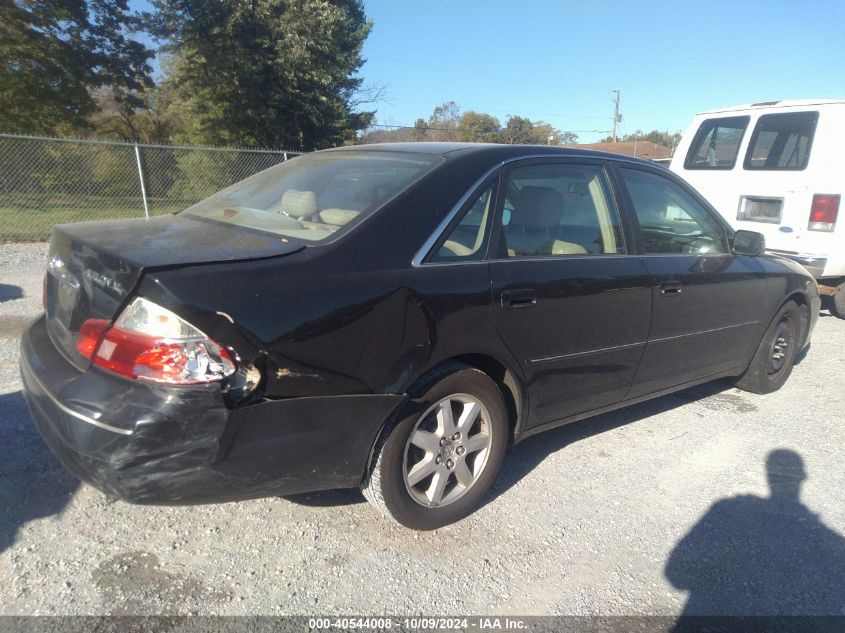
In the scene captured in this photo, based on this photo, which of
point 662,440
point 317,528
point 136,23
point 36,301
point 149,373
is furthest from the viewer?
point 136,23

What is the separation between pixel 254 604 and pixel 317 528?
527 millimetres

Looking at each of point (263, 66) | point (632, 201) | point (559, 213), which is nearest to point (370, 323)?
point (559, 213)

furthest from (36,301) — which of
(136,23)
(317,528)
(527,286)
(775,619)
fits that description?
(136,23)

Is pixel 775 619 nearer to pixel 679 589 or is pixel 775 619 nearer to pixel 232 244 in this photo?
pixel 679 589

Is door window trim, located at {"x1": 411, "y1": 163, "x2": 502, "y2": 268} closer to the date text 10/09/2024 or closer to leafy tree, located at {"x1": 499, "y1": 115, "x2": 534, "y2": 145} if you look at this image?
the date text 10/09/2024

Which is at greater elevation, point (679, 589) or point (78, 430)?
point (78, 430)

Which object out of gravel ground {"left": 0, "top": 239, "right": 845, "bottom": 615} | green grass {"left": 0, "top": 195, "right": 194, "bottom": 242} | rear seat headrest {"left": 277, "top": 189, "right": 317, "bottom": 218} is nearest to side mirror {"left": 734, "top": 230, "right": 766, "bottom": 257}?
gravel ground {"left": 0, "top": 239, "right": 845, "bottom": 615}

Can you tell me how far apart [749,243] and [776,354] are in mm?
1266

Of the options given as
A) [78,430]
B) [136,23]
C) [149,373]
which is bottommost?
[78,430]

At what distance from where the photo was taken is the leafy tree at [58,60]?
19.1 meters

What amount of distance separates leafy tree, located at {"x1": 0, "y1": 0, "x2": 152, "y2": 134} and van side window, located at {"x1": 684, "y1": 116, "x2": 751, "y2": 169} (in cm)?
2006

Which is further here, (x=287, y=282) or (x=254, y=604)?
(x=254, y=604)

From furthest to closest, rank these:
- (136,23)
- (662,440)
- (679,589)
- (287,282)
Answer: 1. (136,23)
2. (662,440)
3. (679,589)
4. (287,282)

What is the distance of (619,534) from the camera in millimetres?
2889
